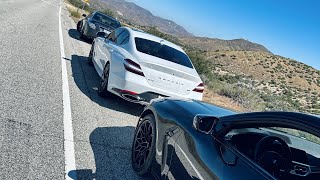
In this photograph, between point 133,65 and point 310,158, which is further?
point 133,65

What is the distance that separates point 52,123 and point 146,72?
6.56 ft

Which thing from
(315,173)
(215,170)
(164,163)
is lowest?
(164,163)

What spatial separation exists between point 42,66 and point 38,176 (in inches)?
217

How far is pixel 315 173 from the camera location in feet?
9.37

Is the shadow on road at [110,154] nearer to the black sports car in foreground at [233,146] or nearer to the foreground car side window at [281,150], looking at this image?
the black sports car in foreground at [233,146]

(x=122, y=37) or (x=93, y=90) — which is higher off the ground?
(x=122, y=37)

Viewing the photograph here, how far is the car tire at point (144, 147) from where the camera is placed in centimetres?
404

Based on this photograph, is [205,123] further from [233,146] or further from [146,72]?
[146,72]

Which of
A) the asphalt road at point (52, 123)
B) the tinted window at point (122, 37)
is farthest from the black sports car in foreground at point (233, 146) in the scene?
the tinted window at point (122, 37)

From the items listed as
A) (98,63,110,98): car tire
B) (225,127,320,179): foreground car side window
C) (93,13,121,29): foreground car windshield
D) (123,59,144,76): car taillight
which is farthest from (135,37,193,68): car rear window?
(93,13,121,29): foreground car windshield

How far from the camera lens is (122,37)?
8.11 meters

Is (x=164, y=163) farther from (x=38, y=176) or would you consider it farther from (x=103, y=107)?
(x=103, y=107)

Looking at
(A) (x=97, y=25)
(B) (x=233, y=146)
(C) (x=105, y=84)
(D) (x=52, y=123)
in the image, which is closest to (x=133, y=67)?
(C) (x=105, y=84)

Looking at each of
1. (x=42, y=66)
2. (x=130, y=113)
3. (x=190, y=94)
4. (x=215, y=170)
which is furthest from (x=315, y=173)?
(x=42, y=66)
